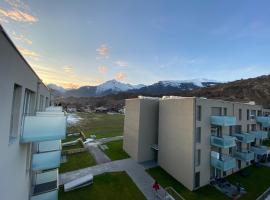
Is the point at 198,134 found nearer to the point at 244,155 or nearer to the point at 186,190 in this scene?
the point at 186,190

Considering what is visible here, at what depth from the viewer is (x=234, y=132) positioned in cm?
2467

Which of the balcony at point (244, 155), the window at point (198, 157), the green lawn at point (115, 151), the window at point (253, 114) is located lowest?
the green lawn at point (115, 151)

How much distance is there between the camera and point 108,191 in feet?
58.7

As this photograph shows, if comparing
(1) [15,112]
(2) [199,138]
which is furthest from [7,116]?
(2) [199,138]

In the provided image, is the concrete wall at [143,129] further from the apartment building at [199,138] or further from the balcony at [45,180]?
the balcony at [45,180]

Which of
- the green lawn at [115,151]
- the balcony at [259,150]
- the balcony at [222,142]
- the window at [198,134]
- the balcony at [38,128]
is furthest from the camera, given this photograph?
the green lawn at [115,151]

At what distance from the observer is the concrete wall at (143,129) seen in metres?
25.9

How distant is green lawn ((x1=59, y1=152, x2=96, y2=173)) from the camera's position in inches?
895

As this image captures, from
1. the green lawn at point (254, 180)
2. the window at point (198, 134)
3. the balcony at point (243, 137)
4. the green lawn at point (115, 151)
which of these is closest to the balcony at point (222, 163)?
the green lawn at point (254, 180)

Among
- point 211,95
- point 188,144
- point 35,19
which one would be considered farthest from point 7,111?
point 211,95

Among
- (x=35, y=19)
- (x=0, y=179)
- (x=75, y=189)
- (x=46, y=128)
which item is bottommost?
(x=75, y=189)

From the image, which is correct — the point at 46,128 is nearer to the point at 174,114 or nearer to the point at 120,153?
the point at 174,114

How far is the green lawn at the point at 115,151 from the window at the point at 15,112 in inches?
856

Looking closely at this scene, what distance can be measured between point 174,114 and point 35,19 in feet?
59.3
